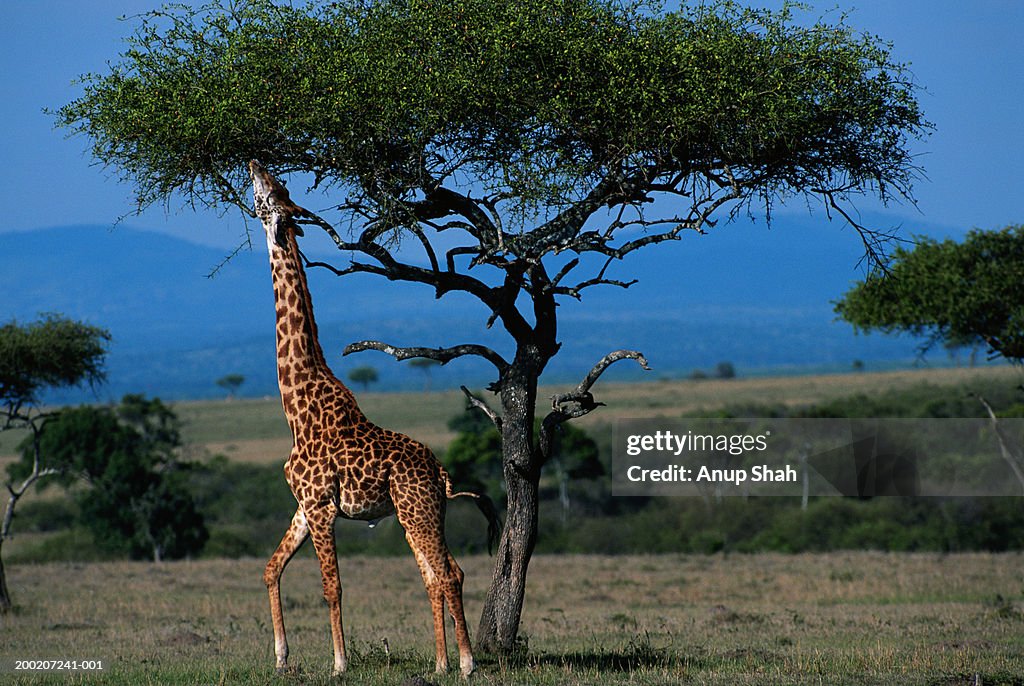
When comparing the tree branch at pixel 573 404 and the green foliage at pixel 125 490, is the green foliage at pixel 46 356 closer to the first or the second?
the tree branch at pixel 573 404

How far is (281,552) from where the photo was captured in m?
15.0

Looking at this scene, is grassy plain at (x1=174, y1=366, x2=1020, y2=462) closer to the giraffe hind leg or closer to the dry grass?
the dry grass

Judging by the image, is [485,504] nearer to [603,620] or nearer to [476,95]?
[476,95]

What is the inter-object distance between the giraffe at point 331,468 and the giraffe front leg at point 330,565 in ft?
0.04

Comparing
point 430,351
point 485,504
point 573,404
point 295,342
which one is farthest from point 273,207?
point 573,404

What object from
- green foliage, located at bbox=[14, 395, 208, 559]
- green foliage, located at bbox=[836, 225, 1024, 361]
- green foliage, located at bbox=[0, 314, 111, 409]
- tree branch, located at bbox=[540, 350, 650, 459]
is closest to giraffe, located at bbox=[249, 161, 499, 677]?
tree branch, located at bbox=[540, 350, 650, 459]

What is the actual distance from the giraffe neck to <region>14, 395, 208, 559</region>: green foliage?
35154 millimetres

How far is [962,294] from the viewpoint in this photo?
32344 mm

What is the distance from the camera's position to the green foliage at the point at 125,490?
1946 inches

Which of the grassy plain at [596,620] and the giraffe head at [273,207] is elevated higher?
the giraffe head at [273,207]

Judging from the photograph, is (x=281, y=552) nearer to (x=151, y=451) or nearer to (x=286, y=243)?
(x=286, y=243)

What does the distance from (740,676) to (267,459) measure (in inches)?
3365

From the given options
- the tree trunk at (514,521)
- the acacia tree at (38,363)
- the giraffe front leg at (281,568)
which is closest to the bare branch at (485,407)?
the tree trunk at (514,521)

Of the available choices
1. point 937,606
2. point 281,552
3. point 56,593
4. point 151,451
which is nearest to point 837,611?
point 937,606
